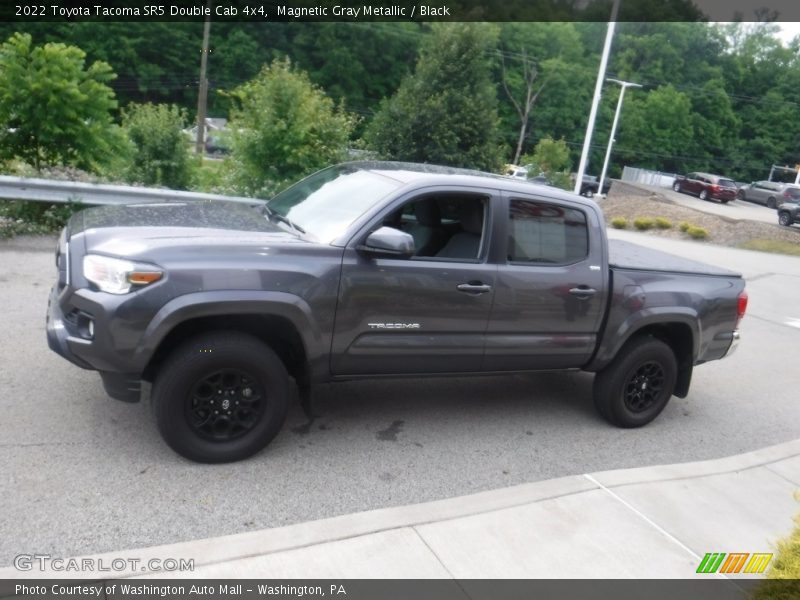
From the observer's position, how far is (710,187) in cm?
4678

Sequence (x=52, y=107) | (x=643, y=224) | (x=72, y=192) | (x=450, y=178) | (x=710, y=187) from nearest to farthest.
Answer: (x=450, y=178) → (x=72, y=192) → (x=52, y=107) → (x=643, y=224) → (x=710, y=187)

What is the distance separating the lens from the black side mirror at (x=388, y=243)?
4.11 metres

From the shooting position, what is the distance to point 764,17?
91.5 metres

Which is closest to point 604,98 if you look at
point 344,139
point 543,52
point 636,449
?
point 543,52

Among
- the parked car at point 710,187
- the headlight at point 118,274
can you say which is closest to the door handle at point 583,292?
the headlight at point 118,274

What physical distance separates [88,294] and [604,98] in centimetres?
8097


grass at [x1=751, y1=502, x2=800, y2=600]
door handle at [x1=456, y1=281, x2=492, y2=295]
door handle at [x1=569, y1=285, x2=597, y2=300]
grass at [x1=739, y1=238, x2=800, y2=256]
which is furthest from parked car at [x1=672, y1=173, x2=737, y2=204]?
grass at [x1=751, y1=502, x2=800, y2=600]

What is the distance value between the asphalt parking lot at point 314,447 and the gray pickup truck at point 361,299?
29 cm

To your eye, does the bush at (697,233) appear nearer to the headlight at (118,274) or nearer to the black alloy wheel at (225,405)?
the black alloy wheel at (225,405)

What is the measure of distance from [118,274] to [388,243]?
4.90ft

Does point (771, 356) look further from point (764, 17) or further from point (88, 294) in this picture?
point (764, 17)

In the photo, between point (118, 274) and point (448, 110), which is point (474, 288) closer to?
point (118, 274)

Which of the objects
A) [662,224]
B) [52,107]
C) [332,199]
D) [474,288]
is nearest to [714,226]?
[662,224]

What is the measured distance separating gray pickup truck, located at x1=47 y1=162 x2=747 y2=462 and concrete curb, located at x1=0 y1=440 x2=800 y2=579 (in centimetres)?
84
